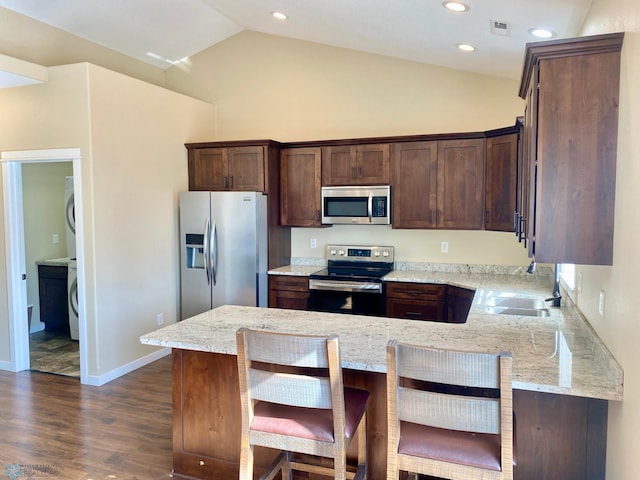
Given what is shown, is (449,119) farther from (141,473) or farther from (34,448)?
(34,448)

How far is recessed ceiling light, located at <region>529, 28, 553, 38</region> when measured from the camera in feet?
9.38

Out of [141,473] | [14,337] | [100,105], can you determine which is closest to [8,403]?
[14,337]

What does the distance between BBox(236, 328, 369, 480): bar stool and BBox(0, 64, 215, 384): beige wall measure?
8.66 feet

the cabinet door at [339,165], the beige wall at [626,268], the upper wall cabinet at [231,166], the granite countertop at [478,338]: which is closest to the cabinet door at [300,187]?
the cabinet door at [339,165]

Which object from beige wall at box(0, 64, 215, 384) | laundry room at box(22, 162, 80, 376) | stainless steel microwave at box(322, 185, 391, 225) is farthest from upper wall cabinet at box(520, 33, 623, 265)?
laundry room at box(22, 162, 80, 376)

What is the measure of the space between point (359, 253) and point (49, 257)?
387cm

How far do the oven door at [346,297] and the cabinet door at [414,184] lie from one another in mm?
733

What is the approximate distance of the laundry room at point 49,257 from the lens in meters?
5.13

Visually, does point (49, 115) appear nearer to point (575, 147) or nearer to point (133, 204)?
point (133, 204)

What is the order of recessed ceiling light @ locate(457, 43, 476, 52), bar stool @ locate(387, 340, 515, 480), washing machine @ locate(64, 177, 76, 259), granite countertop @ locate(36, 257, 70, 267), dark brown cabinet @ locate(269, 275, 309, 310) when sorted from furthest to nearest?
1. granite countertop @ locate(36, 257, 70, 267)
2. washing machine @ locate(64, 177, 76, 259)
3. dark brown cabinet @ locate(269, 275, 309, 310)
4. recessed ceiling light @ locate(457, 43, 476, 52)
5. bar stool @ locate(387, 340, 515, 480)

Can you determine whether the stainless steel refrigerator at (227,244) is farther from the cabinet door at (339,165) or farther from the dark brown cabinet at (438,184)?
the dark brown cabinet at (438,184)

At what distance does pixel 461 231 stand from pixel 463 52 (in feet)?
5.62

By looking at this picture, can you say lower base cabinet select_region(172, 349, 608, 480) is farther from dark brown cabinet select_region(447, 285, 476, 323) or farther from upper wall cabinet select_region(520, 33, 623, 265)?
dark brown cabinet select_region(447, 285, 476, 323)

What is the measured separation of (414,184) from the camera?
443 cm
